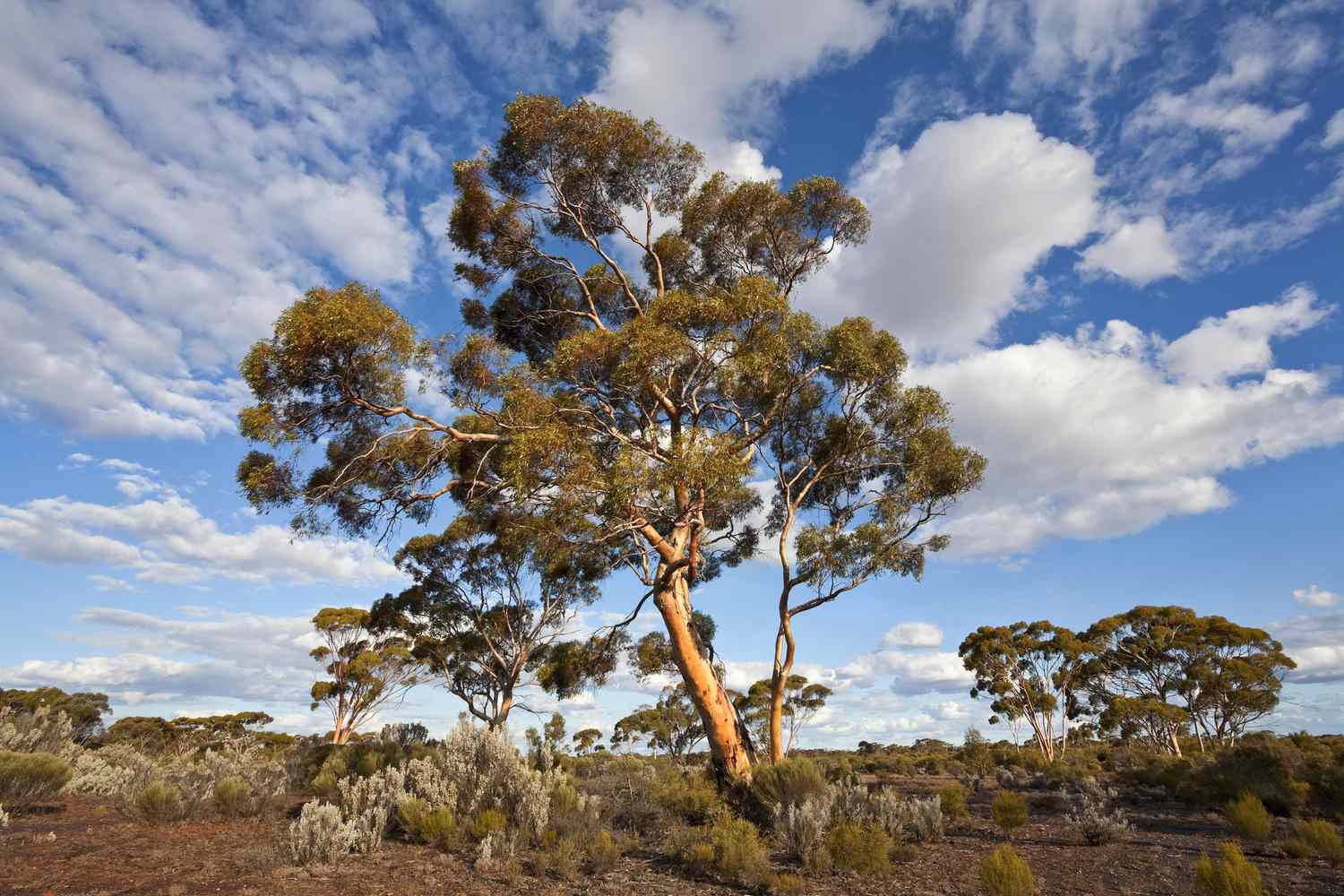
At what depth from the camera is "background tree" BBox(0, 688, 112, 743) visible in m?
28.4

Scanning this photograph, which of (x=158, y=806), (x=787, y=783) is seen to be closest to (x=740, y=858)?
(x=787, y=783)

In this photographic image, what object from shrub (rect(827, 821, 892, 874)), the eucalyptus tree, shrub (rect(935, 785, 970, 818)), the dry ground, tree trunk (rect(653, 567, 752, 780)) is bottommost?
the dry ground

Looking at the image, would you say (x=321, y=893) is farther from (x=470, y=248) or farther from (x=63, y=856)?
(x=470, y=248)

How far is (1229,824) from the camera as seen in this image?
10133mm

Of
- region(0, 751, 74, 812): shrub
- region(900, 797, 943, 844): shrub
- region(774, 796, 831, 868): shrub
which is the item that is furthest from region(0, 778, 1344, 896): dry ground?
region(0, 751, 74, 812): shrub

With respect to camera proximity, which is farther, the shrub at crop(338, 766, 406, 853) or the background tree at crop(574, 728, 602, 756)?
the background tree at crop(574, 728, 602, 756)

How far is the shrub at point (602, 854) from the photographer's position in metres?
7.66

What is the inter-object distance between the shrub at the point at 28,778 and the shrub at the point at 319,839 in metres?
5.51

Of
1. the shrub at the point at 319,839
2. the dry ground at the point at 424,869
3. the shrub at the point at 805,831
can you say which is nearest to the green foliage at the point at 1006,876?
Answer: the dry ground at the point at 424,869

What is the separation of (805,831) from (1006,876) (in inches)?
101

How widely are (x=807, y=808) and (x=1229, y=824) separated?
7077 mm

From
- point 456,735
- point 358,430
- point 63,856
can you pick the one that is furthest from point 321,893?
point 358,430

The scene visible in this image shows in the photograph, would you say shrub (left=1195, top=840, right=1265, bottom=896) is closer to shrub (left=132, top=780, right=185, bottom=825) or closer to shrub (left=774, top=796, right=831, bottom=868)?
shrub (left=774, top=796, right=831, bottom=868)

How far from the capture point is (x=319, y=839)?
7469 mm
